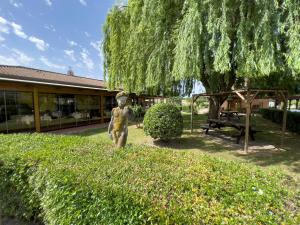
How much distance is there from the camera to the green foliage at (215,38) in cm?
497

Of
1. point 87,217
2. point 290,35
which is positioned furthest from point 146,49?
point 87,217

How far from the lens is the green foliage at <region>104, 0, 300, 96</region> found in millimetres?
4969

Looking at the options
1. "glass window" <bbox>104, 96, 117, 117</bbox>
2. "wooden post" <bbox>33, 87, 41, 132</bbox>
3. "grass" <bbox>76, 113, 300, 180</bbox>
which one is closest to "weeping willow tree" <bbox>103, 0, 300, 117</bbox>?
"grass" <bbox>76, 113, 300, 180</bbox>

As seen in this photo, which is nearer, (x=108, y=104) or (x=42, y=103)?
(x=42, y=103)

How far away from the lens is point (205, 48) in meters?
6.08

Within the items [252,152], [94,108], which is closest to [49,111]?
[94,108]

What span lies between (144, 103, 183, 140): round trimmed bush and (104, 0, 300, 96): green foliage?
129 cm

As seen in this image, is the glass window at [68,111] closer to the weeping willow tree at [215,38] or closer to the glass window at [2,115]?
the glass window at [2,115]

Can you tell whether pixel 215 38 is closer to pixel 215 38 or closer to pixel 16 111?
pixel 215 38

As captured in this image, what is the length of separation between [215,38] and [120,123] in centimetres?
425

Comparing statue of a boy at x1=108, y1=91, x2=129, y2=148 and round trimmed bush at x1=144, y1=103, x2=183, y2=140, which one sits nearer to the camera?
statue of a boy at x1=108, y1=91, x2=129, y2=148

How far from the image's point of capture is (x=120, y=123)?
3598 mm

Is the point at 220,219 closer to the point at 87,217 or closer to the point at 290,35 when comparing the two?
the point at 87,217

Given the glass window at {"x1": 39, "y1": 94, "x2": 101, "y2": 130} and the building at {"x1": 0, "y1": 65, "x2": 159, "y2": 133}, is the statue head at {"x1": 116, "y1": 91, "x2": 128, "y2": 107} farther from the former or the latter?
the glass window at {"x1": 39, "y1": 94, "x2": 101, "y2": 130}
